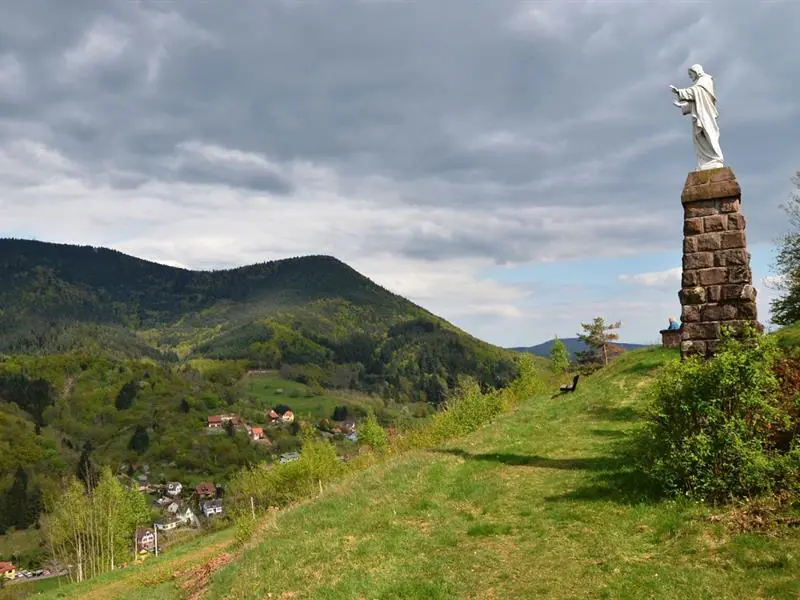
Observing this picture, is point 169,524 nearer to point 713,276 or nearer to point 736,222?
point 713,276

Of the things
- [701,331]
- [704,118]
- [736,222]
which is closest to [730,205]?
[736,222]

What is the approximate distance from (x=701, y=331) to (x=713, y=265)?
6.28 ft

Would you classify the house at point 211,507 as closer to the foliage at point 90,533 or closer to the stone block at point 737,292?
the foliage at point 90,533

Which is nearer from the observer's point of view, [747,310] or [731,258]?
[747,310]

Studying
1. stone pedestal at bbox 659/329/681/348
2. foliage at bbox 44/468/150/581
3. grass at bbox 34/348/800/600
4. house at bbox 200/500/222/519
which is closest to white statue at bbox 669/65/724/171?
grass at bbox 34/348/800/600

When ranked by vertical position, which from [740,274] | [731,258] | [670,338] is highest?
[731,258]

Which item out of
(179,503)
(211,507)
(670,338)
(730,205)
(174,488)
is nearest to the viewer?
(730,205)

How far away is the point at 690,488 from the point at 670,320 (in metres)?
28.1

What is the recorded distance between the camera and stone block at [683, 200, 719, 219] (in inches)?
635

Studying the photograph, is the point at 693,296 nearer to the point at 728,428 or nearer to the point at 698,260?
the point at 698,260

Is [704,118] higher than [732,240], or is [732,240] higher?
[704,118]

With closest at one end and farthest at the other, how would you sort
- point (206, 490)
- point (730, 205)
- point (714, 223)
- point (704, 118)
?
point (730, 205) → point (714, 223) → point (704, 118) → point (206, 490)

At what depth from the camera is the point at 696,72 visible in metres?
17.3

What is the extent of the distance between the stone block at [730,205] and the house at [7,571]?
148307mm
